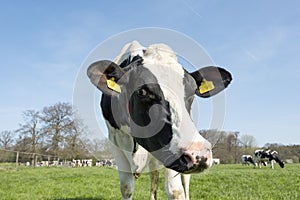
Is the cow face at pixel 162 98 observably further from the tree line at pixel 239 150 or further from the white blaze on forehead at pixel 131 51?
the tree line at pixel 239 150

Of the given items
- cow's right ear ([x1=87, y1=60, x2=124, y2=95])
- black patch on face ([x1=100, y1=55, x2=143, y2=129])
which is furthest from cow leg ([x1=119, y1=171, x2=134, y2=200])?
cow's right ear ([x1=87, y1=60, x2=124, y2=95])

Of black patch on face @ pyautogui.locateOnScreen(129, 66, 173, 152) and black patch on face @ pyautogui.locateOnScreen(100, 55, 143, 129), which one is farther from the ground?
black patch on face @ pyautogui.locateOnScreen(100, 55, 143, 129)

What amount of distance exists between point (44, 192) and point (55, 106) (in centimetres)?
3927

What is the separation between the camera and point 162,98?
2.85m

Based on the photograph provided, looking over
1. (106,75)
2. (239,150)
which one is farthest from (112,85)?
(239,150)

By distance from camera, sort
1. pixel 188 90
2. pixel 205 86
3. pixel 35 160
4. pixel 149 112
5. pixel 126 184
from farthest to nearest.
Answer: pixel 35 160, pixel 126 184, pixel 205 86, pixel 188 90, pixel 149 112

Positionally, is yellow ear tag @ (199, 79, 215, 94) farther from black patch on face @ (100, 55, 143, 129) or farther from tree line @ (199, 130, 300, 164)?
tree line @ (199, 130, 300, 164)

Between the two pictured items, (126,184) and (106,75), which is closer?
(106,75)

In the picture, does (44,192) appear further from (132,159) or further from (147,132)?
(147,132)

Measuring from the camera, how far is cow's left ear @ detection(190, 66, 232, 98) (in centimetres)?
372

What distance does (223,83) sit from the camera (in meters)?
3.90

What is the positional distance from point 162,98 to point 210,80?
115cm

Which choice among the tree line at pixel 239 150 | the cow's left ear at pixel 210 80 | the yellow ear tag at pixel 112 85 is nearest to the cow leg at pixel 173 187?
the cow's left ear at pixel 210 80

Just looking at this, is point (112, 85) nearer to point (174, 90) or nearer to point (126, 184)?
point (174, 90)
